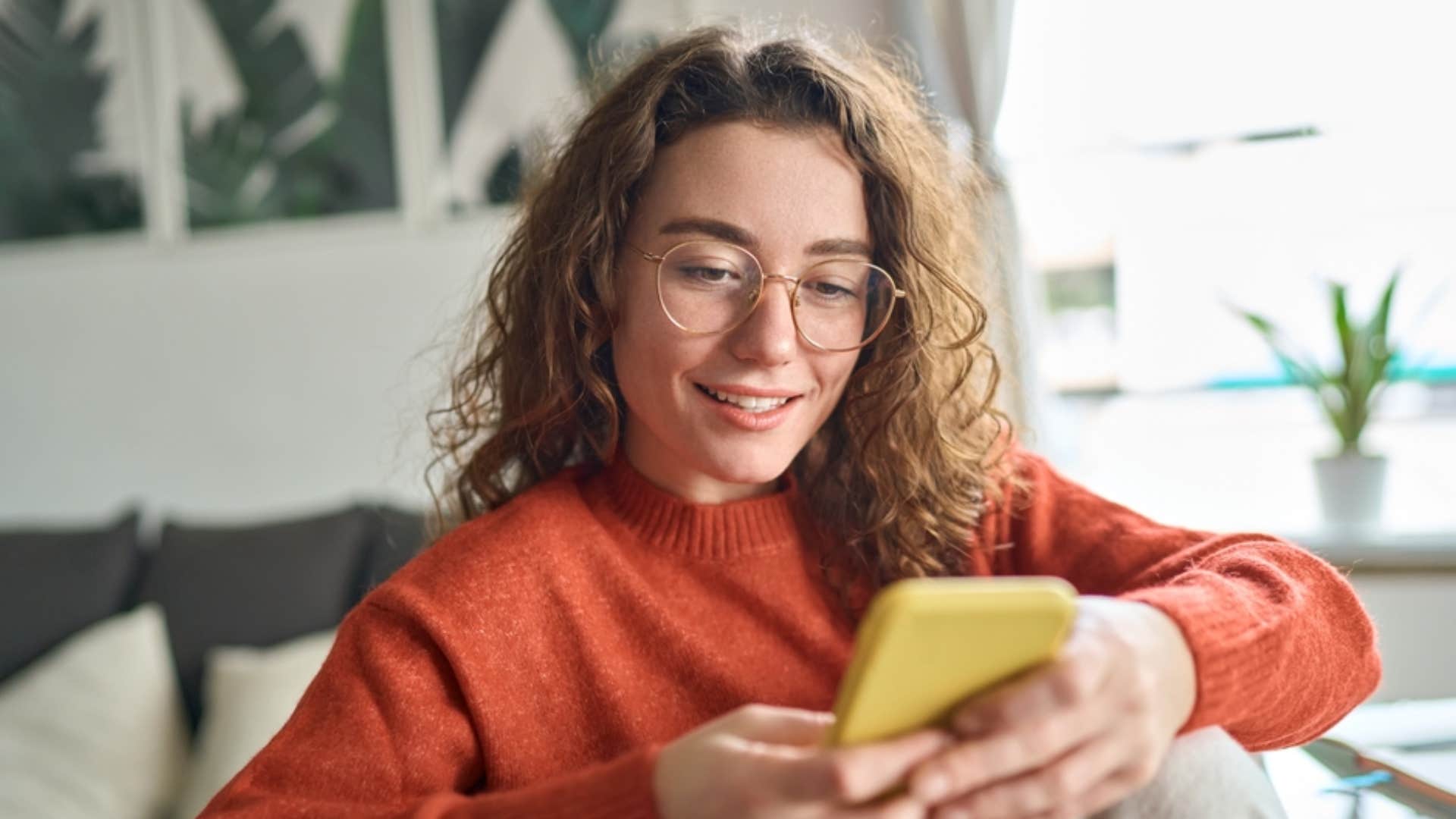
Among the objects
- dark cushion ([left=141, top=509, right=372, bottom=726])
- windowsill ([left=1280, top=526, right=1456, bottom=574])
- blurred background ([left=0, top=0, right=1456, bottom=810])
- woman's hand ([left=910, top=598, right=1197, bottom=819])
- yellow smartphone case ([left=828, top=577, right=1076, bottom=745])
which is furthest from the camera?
blurred background ([left=0, top=0, right=1456, bottom=810])

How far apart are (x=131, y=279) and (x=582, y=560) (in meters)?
2.53

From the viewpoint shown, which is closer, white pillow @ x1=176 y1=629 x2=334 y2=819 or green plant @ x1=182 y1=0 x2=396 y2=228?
white pillow @ x1=176 y1=629 x2=334 y2=819

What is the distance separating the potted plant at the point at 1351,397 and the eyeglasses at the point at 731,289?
160 cm

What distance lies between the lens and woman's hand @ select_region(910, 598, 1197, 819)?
699mm

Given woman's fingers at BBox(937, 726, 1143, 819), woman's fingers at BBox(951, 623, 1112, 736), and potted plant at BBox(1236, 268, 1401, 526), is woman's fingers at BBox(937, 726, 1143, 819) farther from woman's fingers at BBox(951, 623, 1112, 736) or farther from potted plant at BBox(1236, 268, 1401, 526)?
potted plant at BBox(1236, 268, 1401, 526)

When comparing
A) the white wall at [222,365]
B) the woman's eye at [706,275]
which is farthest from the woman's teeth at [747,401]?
the white wall at [222,365]

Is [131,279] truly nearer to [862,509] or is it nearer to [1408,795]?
[862,509]

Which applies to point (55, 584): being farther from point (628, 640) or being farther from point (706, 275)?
point (706, 275)

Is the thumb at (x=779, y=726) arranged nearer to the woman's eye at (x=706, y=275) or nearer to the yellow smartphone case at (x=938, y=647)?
the yellow smartphone case at (x=938, y=647)

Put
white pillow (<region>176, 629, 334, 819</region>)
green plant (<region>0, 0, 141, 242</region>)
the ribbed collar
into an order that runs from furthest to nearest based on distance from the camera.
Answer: green plant (<region>0, 0, 141, 242</region>) → white pillow (<region>176, 629, 334, 819</region>) → the ribbed collar

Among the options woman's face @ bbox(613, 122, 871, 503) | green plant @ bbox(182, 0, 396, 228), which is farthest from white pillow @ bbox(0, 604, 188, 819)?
woman's face @ bbox(613, 122, 871, 503)

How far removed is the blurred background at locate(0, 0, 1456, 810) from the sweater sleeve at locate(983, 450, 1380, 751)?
1144mm

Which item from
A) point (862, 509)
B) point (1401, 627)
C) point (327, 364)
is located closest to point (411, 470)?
point (327, 364)

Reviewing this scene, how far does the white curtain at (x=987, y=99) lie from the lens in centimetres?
265
